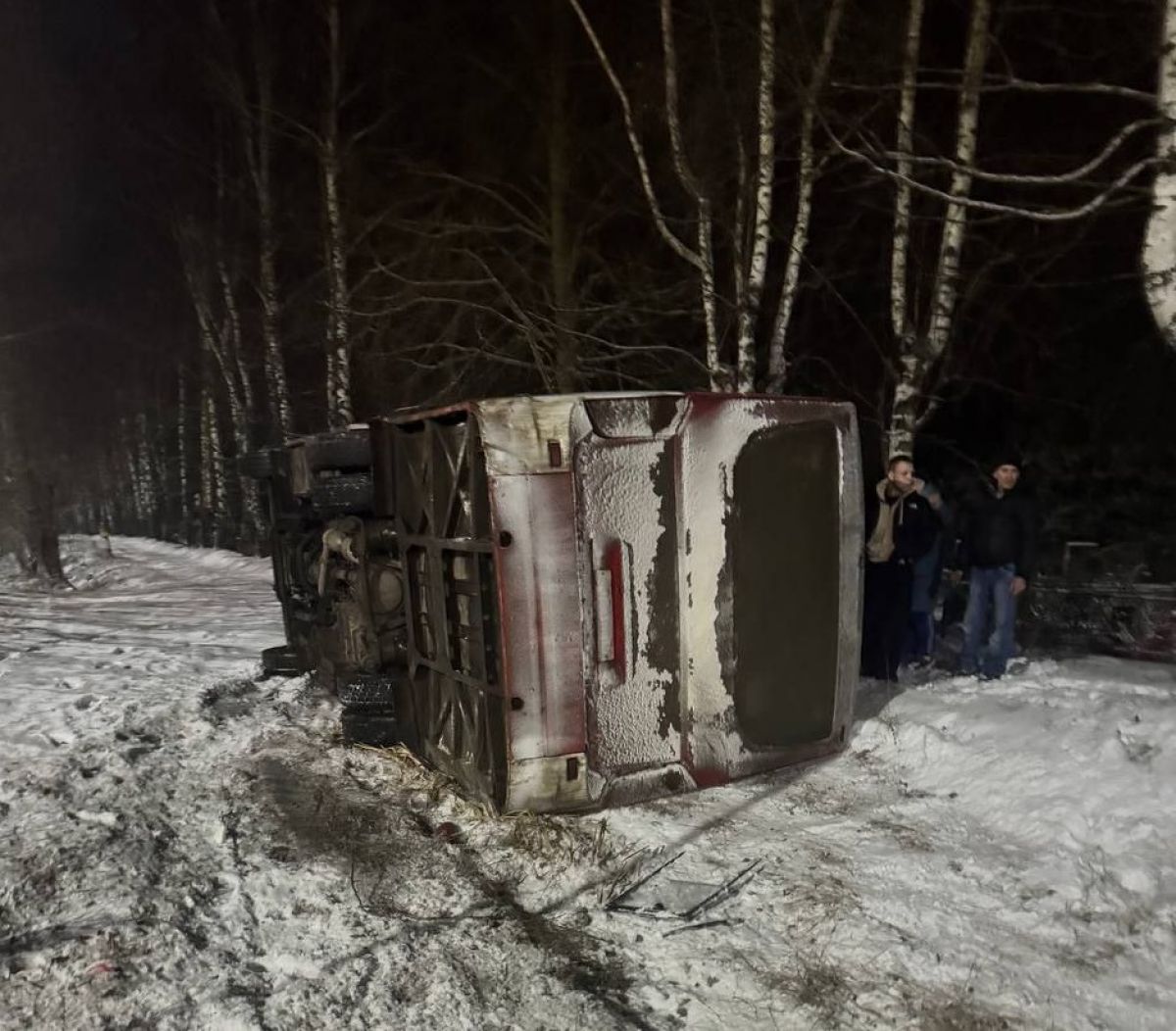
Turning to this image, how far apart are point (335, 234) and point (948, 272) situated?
9.69 metres

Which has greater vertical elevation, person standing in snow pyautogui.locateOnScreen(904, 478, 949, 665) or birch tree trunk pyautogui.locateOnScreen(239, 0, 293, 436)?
birch tree trunk pyautogui.locateOnScreen(239, 0, 293, 436)

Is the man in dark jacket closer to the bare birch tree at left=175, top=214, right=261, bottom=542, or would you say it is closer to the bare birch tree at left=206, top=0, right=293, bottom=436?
the bare birch tree at left=206, top=0, right=293, bottom=436

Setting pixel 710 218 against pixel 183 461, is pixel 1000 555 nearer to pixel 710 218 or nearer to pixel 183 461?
pixel 710 218

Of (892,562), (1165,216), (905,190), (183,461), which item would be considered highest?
(905,190)

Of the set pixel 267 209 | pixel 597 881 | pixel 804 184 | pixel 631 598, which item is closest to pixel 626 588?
pixel 631 598

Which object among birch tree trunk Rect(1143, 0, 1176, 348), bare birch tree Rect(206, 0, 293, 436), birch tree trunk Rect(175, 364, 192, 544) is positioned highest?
bare birch tree Rect(206, 0, 293, 436)

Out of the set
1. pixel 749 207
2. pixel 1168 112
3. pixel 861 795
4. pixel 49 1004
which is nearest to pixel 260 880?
pixel 49 1004

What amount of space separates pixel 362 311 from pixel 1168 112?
11.5m

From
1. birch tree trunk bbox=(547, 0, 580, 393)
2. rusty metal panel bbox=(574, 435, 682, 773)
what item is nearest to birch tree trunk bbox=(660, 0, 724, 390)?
birch tree trunk bbox=(547, 0, 580, 393)

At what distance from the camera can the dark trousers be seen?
6332 mm

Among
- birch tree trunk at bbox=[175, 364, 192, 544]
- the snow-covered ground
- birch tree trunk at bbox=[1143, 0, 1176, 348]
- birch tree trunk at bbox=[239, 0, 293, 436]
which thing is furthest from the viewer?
birch tree trunk at bbox=[175, 364, 192, 544]

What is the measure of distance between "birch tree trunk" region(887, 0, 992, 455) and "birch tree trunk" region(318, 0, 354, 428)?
911cm

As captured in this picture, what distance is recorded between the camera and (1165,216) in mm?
4934

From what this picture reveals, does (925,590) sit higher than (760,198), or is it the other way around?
(760,198)
